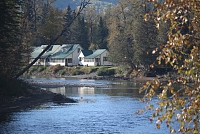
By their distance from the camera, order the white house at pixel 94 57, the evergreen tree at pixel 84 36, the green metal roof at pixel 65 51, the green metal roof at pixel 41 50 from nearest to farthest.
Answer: the white house at pixel 94 57 < the green metal roof at pixel 65 51 < the green metal roof at pixel 41 50 < the evergreen tree at pixel 84 36

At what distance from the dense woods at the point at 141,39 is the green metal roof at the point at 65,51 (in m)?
6.95

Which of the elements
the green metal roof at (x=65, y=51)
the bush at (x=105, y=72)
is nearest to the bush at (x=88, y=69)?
the bush at (x=105, y=72)

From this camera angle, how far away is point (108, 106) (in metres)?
39.7

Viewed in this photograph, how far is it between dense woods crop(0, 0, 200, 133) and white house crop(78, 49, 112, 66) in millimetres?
3276

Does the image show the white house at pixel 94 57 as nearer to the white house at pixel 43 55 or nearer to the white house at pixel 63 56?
the white house at pixel 63 56

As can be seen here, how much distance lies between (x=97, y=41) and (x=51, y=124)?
9615cm

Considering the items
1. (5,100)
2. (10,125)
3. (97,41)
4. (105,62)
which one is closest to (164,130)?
(10,125)

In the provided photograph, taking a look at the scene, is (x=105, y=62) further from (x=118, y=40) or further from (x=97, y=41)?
(x=118, y=40)

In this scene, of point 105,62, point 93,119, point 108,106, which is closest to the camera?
point 93,119

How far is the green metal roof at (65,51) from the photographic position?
4461 inches

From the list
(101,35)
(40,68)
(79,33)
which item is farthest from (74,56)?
(101,35)

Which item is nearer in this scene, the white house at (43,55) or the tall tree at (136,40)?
the tall tree at (136,40)

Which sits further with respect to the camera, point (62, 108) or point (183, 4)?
point (62, 108)

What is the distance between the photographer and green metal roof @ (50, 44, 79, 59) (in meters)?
113
